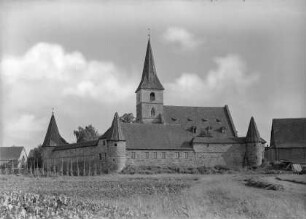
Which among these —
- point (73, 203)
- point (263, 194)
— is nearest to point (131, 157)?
point (263, 194)

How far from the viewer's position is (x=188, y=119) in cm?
6512

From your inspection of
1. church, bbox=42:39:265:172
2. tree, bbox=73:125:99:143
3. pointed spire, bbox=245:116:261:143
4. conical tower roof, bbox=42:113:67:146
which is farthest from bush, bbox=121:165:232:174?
tree, bbox=73:125:99:143

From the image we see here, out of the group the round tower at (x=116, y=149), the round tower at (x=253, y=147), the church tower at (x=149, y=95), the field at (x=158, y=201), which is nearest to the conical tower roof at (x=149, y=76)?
A: the church tower at (x=149, y=95)

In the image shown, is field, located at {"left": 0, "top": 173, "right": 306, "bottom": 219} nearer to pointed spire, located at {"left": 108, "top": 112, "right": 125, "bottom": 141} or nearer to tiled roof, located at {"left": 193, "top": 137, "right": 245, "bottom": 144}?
pointed spire, located at {"left": 108, "top": 112, "right": 125, "bottom": 141}

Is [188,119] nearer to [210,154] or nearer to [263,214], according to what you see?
[210,154]

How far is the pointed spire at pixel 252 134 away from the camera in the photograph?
2361 inches

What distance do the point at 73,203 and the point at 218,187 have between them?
1405cm

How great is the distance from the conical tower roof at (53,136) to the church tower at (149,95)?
10244 mm

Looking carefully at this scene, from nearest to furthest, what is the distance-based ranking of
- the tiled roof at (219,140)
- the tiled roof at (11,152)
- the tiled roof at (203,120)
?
1. the tiled roof at (219,140)
2. the tiled roof at (203,120)
3. the tiled roof at (11,152)

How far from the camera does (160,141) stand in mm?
59250

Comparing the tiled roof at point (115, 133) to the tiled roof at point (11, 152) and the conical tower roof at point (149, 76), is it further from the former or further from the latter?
the tiled roof at point (11, 152)

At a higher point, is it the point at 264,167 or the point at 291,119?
the point at 291,119

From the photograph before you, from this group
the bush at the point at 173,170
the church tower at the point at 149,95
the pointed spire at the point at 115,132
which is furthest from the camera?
the church tower at the point at 149,95

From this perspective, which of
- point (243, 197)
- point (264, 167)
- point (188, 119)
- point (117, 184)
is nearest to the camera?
point (243, 197)
